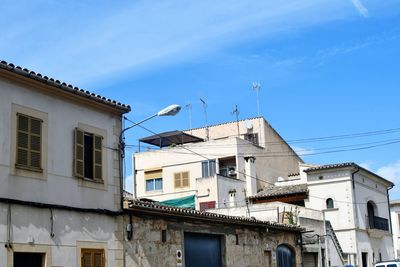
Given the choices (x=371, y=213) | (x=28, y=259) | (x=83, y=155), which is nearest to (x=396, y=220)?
(x=371, y=213)

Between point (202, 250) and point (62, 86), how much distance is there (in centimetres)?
892

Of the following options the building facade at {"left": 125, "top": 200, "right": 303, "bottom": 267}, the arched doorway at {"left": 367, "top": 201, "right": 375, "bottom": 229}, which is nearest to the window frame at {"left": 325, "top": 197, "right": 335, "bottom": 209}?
the arched doorway at {"left": 367, "top": 201, "right": 375, "bottom": 229}

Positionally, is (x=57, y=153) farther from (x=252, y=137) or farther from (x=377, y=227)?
(x=252, y=137)

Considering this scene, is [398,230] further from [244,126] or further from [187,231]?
[187,231]

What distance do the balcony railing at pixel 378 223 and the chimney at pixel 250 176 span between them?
343 inches

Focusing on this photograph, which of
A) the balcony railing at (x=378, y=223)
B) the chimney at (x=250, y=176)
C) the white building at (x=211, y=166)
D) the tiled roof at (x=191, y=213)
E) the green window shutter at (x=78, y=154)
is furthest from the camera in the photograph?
the chimney at (x=250, y=176)

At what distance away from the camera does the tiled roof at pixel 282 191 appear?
142 feet

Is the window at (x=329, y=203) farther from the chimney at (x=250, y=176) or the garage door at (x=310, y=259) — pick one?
the garage door at (x=310, y=259)

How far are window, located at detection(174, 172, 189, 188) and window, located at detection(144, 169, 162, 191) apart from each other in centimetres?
161

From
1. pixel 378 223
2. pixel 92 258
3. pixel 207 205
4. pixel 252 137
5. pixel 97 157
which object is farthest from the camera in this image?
pixel 252 137

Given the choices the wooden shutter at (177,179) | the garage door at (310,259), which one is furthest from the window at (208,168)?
the garage door at (310,259)

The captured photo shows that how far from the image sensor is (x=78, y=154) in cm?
1808

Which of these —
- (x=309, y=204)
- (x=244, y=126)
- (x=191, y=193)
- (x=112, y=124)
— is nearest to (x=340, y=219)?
(x=309, y=204)

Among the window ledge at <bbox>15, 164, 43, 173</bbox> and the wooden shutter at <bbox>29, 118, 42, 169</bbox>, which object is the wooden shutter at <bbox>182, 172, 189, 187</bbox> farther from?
the window ledge at <bbox>15, 164, 43, 173</bbox>
